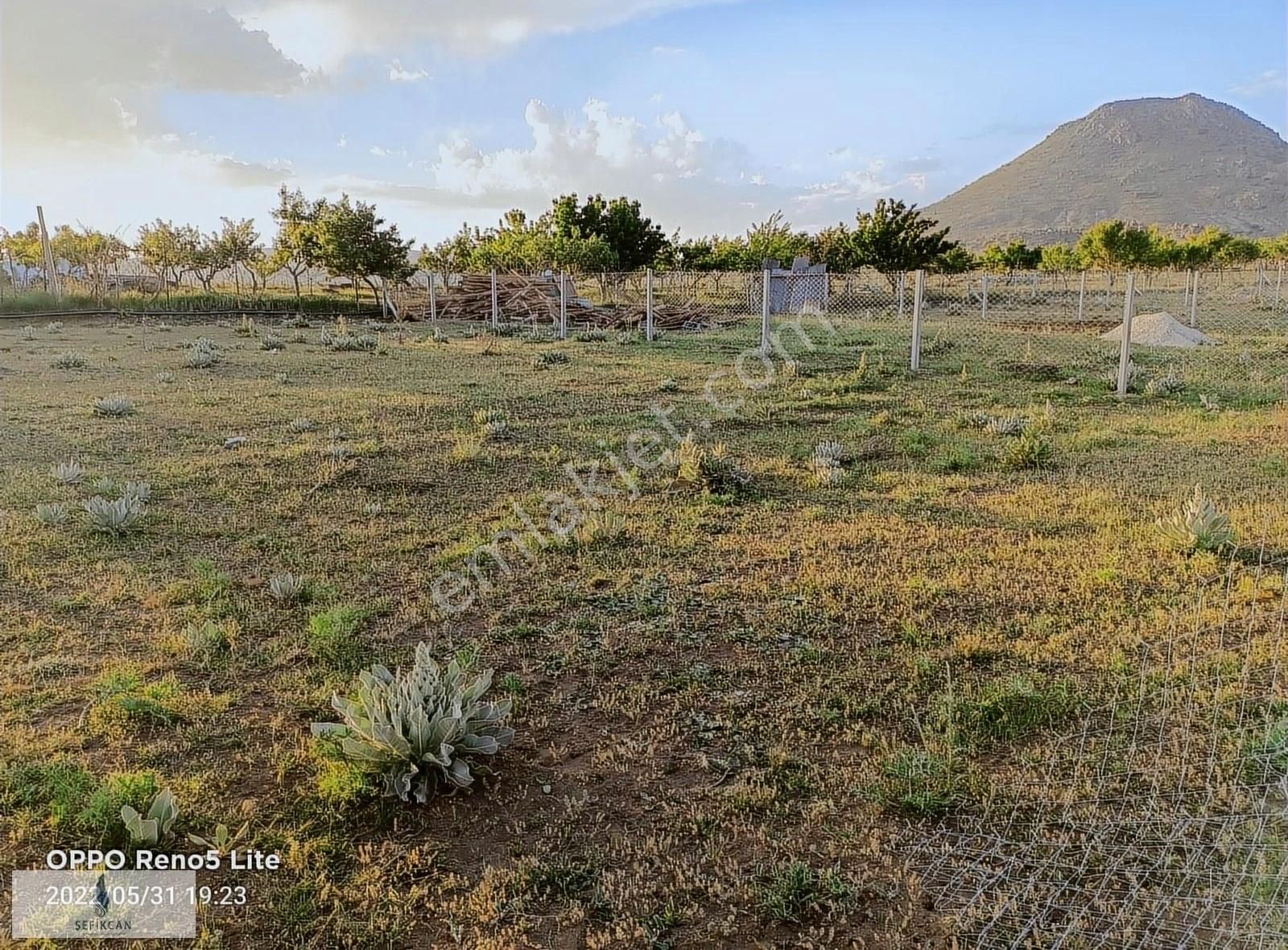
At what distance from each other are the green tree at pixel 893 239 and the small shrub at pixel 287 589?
3313cm

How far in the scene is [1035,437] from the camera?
7.61 meters

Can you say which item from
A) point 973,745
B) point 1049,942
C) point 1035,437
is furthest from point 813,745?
point 1035,437

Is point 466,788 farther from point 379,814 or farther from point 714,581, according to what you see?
point 714,581

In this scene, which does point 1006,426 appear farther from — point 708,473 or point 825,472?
point 708,473

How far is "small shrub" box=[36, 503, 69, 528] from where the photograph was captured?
5512 millimetres

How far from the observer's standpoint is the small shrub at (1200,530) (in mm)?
4828

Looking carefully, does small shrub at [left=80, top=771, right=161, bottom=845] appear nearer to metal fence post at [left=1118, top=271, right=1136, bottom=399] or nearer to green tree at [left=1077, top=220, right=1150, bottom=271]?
metal fence post at [left=1118, top=271, right=1136, bottom=399]

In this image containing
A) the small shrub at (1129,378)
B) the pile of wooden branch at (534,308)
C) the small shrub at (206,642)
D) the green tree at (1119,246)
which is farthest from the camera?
the green tree at (1119,246)

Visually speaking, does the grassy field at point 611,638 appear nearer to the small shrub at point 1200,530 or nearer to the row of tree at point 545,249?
the small shrub at point 1200,530

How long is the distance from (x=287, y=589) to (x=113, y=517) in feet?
6.22

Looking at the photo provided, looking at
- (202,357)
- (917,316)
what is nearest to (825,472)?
(917,316)

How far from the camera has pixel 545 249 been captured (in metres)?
31.9

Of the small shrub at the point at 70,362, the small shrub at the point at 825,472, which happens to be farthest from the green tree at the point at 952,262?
the small shrub at the point at 70,362

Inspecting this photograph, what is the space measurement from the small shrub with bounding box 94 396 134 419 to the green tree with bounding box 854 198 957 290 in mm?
30486
